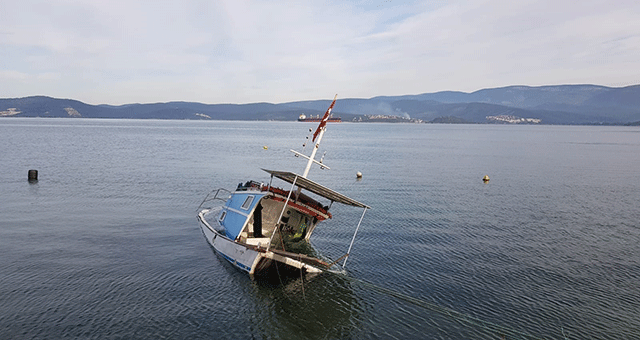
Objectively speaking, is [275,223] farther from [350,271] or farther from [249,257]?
[350,271]

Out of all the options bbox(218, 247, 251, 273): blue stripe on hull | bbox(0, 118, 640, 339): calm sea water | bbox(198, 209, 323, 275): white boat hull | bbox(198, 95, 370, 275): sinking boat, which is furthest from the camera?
bbox(218, 247, 251, 273): blue stripe on hull

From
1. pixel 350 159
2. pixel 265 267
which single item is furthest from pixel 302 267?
pixel 350 159

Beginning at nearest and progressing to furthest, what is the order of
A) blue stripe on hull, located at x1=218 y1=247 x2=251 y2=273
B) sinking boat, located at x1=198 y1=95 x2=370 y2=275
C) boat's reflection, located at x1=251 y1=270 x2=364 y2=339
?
boat's reflection, located at x1=251 y1=270 x2=364 y2=339
sinking boat, located at x1=198 y1=95 x2=370 y2=275
blue stripe on hull, located at x1=218 y1=247 x2=251 y2=273

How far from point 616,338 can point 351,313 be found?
12619 mm

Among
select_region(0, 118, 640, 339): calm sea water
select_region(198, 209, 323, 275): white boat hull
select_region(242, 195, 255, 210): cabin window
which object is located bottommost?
select_region(0, 118, 640, 339): calm sea water

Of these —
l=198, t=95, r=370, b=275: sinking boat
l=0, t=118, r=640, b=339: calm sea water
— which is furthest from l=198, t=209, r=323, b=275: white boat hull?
l=0, t=118, r=640, b=339: calm sea water

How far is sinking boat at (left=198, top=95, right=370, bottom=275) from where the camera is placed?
24844 mm

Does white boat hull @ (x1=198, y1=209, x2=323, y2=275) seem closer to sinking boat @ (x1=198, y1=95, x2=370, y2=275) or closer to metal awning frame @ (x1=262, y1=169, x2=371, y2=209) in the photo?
sinking boat @ (x1=198, y1=95, x2=370, y2=275)

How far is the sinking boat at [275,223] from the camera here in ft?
81.5

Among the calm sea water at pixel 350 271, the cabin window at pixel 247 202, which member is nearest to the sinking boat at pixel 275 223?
the cabin window at pixel 247 202

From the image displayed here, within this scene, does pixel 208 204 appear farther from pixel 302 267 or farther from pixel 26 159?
pixel 26 159

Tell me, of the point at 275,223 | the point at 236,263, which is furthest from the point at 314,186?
the point at 236,263

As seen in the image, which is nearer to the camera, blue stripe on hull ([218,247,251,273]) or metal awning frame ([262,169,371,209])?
metal awning frame ([262,169,371,209])

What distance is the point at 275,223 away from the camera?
30.2m
